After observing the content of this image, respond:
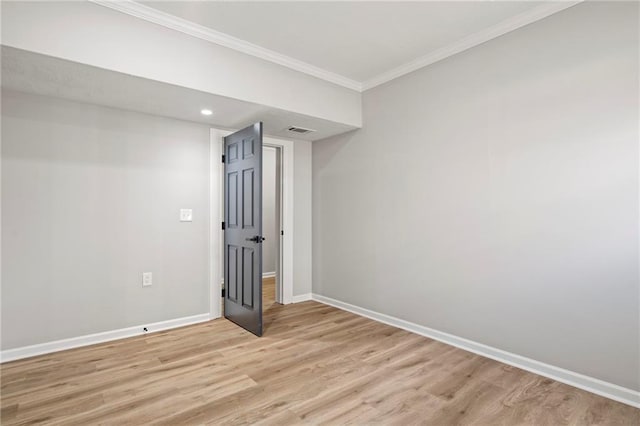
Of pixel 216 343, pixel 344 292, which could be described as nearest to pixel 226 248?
pixel 216 343

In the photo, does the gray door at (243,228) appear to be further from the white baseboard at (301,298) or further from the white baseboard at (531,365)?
the white baseboard at (531,365)

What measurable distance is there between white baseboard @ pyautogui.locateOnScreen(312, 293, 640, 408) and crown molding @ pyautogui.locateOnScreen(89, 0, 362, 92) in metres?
2.71

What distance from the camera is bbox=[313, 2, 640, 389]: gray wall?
209cm

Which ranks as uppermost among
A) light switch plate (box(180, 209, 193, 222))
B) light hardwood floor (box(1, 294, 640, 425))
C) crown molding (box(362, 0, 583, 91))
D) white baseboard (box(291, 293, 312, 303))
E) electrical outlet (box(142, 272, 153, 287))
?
crown molding (box(362, 0, 583, 91))

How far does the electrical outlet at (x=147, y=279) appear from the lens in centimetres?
327

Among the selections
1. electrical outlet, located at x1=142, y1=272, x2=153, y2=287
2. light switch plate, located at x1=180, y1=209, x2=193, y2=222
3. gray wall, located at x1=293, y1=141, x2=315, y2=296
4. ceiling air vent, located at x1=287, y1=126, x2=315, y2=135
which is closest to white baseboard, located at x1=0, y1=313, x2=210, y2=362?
electrical outlet, located at x1=142, y1=272, x2=153, y2=287

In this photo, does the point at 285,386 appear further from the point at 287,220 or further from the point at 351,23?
the point at 351,23

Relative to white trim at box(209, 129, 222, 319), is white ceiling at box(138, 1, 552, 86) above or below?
above

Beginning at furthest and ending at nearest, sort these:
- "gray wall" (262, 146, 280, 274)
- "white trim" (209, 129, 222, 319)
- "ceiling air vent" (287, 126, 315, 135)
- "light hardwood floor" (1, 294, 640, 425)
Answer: "gray wall" (262, 146, 280, 274) → "ceiling air vent" (287, 126, 315, 135) → "white trim" (209, 129, 222, 319) → "light hardwood floor" (1, 294, 640, 425)

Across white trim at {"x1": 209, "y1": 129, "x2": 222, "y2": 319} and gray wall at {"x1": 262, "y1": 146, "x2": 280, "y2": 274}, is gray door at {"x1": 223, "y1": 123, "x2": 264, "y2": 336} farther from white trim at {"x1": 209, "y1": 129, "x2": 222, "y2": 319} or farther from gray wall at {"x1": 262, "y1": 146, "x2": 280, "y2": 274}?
gray wall at {"x1": 262, "y1": 146, "x2": 280, "y2": 274}

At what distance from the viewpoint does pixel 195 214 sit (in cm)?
360

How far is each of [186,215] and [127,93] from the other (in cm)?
132

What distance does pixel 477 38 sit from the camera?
274 centimetres

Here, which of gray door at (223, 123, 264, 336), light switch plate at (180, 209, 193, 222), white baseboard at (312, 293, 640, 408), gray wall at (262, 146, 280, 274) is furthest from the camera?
gray wall at (262, 146, 280, 274)
